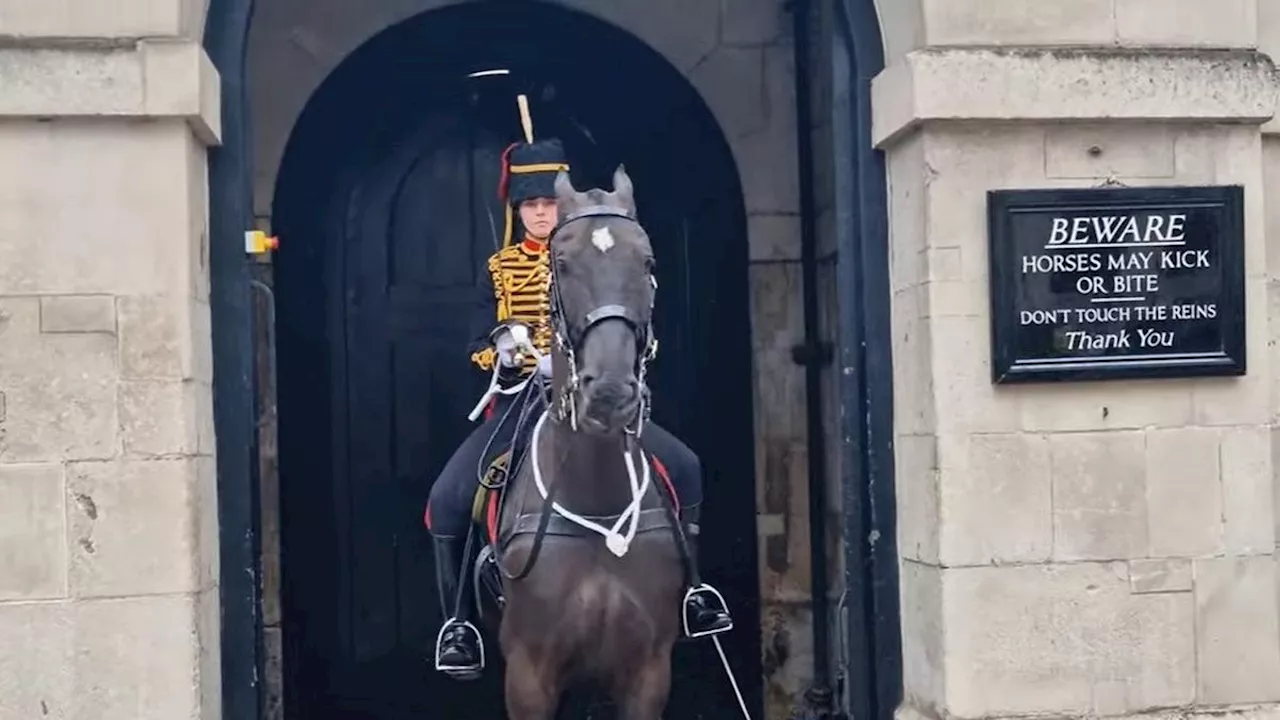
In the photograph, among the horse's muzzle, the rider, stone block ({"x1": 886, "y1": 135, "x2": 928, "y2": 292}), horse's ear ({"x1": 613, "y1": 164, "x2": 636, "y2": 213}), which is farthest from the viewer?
the rider

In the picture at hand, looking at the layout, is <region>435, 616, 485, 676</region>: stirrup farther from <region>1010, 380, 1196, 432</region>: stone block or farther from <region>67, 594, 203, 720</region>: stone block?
<region>1010, 380, 1196, 432</region>: stone block

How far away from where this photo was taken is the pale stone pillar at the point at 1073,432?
5.54 meters

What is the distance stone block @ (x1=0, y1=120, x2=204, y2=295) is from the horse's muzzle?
4.67 feet

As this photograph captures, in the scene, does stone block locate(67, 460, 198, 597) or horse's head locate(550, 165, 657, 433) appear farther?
stone block locate(67, 460, 198, 597)

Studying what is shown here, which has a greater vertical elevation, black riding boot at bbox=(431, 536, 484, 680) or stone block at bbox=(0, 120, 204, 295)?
stone block at bbox=(0, 120, 204, 295)

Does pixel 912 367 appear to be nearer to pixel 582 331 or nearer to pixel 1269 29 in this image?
pixel 582 331

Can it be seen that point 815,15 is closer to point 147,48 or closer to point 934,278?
point 934,278

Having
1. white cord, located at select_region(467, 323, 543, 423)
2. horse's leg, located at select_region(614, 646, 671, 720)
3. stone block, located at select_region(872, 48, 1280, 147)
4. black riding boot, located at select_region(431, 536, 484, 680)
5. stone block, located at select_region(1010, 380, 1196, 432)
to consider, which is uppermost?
stone block, located at select_region(872, 48, 1280, 147)

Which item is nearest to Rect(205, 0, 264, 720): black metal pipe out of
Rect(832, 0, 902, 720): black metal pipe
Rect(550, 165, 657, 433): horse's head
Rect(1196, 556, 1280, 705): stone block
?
Rect(550, 165, 657, 433): horse's head

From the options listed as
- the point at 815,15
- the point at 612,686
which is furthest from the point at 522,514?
the point at 815,15

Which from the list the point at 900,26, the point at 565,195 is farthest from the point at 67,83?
the point at 900,26

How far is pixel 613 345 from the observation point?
4.62 m

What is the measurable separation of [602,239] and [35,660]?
2066 mm

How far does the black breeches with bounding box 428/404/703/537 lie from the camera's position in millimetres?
5852
